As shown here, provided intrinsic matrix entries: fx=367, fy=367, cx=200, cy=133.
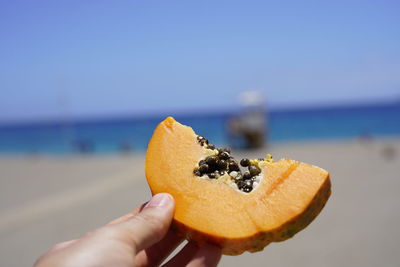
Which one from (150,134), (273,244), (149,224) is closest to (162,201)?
(149,224)

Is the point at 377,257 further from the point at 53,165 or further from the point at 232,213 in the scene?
the point at 53,165

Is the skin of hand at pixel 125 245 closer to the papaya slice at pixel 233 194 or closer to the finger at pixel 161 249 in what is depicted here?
the papaya slice at pixel 233 194

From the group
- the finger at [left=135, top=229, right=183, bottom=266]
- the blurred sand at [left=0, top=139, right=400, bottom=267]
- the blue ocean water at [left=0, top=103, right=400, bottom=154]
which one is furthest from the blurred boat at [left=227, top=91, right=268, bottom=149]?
the finger at [left=135, top=229, right=183, bottom=266]

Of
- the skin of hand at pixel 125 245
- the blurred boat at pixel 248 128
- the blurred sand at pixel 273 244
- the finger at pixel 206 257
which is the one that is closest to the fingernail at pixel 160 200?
the skin of hand at pixel 125 245

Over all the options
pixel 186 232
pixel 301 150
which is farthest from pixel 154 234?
pixel 301 150

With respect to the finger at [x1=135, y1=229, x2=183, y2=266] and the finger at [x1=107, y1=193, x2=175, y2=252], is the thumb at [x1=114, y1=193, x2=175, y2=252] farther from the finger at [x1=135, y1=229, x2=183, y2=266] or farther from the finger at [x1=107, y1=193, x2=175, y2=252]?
the finger at [x1=135, y1=229, x2=183, y2=266]

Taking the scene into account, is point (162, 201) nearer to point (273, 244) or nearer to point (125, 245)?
point (125, 245)
